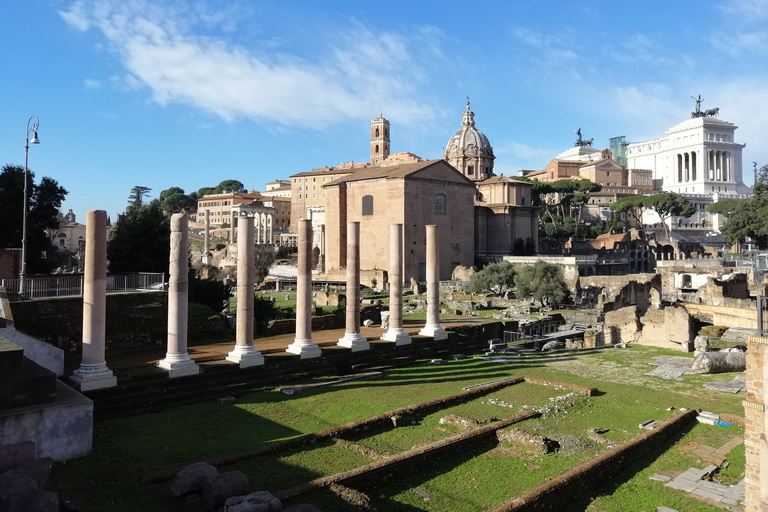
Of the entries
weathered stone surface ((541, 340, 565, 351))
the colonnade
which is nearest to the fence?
weathered stone surface ((541, 340, 565, 351))

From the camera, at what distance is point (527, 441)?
8664mm

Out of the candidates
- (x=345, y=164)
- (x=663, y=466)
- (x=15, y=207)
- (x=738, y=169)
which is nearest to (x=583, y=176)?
(x=738, y=169)

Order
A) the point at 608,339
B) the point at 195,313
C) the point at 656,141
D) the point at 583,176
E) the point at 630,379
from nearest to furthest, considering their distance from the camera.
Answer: the point at 630,379 < the point at 195,313 < the point at 608,339 < the point at 583,176 < the point at 656,141

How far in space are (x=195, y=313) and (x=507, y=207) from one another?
39.2m

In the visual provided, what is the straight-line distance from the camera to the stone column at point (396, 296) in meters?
15.7

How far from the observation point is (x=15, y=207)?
25953 millimetres

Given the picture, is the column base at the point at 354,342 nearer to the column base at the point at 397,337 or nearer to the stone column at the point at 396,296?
the column base at the point at 397,337

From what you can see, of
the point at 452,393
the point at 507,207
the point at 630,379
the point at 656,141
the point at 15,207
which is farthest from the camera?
the point at 656,141

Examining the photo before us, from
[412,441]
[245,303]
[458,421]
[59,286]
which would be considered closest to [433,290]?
[245,303]

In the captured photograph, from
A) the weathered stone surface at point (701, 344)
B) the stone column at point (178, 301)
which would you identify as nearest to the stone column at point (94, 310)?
the stone column at point (178, 301)

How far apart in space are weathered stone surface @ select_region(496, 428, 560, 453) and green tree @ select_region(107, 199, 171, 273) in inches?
688

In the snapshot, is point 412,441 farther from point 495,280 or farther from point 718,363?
point 495,280

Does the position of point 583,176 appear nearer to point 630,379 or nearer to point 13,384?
point 630,379

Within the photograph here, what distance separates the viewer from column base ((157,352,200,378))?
11.1 metres
